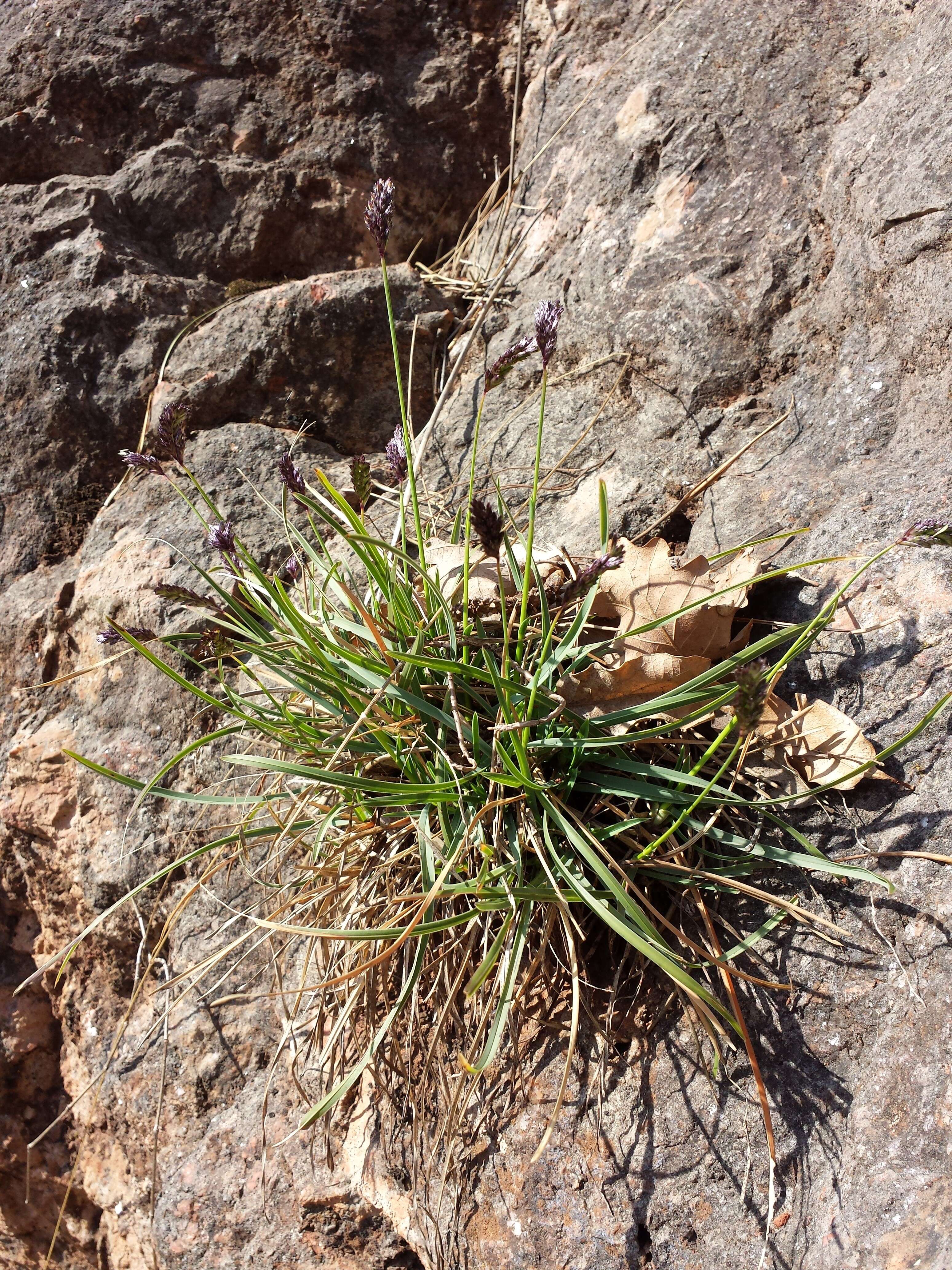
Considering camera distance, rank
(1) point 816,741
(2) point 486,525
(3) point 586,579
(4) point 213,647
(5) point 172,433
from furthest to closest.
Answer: (4) point 213,647 → (5) point 172,433 → (1) point 816,741 → (3) point 586,579 → (2) point 486,525

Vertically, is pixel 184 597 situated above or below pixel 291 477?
below

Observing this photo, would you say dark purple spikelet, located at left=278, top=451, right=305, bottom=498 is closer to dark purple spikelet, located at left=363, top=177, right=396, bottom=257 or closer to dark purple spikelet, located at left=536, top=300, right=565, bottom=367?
dark purple spikelet, located at left=363, top=177, right=396, bottom=257

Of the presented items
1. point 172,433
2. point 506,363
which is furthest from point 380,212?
point 172,433

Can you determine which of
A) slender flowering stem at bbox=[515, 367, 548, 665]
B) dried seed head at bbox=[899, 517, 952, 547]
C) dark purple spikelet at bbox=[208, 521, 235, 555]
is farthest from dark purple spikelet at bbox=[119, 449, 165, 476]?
dried seed head at bbox=[899, 517, 952, 547]

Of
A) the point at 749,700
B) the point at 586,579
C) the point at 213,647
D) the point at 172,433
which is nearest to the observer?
the point at 749,700

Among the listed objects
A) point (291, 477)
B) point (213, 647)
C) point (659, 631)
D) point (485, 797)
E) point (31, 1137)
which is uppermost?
point (291, 477)

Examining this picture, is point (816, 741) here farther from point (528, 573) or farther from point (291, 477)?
point (291, 477)

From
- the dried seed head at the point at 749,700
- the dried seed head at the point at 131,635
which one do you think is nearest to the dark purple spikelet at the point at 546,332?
the dried seed head at the point at 749,700

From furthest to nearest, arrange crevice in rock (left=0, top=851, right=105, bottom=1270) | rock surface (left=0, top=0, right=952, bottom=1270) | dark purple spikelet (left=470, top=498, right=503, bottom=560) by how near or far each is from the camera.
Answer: crevice in rock (left=0, top=851, right=105, bottom=1270)
rock surface (left=0, top=0, right=952, bottom=1270)
dark purple spikelet (left=470, top=498, right=503, bottom=560)
